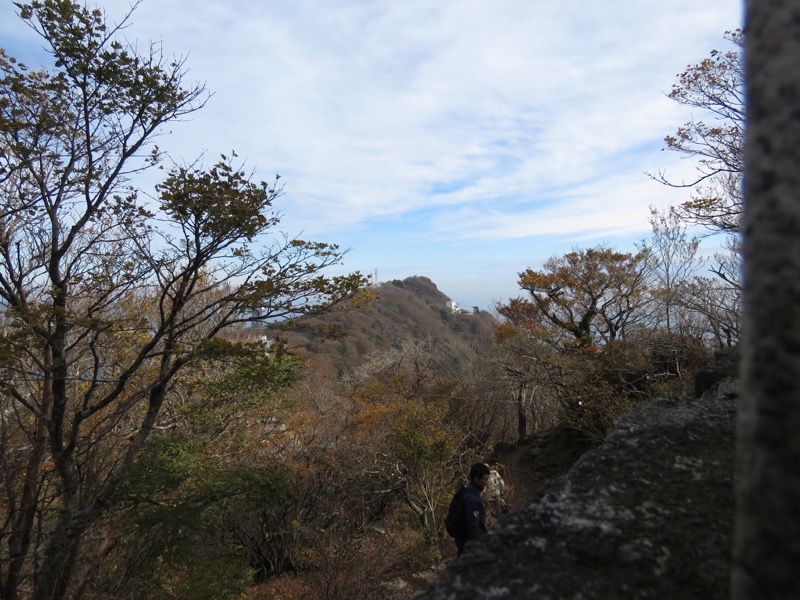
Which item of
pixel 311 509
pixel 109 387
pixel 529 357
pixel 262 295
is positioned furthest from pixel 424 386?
pixel 262 295

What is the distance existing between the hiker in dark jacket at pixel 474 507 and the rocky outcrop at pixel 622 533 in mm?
2787

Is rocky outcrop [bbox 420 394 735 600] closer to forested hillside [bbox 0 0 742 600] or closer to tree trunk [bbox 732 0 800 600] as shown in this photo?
tree trunk [bbox 732 0 800 600]

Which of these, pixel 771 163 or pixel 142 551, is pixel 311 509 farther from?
pixel 771 163

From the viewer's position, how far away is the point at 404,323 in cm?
5475

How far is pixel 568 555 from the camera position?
123 centimetres

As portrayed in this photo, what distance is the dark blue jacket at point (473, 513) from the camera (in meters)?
4.18

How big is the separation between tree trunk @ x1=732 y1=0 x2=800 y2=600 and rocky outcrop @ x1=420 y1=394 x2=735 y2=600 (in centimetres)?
74

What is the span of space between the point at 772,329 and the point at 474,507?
4.23m

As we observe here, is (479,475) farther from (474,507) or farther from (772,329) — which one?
(772,329)

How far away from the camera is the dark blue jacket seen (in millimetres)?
4180

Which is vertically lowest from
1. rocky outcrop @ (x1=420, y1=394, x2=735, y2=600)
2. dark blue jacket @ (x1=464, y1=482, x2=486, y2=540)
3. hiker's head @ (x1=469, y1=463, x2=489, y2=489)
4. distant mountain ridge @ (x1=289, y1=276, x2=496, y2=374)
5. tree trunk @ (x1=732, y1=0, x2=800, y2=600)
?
dark blue jacket @ (x1=464, y1=482, x2=486, y2=540)

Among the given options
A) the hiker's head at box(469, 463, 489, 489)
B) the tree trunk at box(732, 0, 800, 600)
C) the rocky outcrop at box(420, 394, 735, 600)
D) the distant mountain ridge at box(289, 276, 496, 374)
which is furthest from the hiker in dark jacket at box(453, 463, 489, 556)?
the distant mountain ridge at box(289, 276, 496, 374)

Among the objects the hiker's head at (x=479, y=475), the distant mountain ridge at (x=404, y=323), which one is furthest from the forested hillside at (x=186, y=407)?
the distant mountain ridge at (x=404, y=323)

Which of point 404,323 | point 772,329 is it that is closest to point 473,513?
point 772,329
